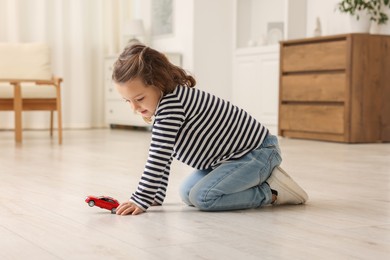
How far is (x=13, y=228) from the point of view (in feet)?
5.89

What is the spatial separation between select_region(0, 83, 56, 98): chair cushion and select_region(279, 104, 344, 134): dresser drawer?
1995mm

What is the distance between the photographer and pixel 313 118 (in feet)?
18.1

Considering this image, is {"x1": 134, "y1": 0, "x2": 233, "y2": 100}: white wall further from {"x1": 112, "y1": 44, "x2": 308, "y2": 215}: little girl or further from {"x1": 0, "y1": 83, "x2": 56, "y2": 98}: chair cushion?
{"x1": 112, "y1": 44, "x2": 308, "y2": 215}: little girl

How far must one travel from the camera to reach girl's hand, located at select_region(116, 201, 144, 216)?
78.1 inches

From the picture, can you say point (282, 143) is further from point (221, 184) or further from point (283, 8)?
point (221, 184)

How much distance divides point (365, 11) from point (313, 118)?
950mm

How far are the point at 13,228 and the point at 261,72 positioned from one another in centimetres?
481

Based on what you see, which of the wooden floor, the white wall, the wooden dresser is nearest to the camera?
the wooden floor

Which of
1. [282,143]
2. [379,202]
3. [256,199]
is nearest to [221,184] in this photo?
[256,199]

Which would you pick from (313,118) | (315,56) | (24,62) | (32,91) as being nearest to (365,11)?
(315,56)

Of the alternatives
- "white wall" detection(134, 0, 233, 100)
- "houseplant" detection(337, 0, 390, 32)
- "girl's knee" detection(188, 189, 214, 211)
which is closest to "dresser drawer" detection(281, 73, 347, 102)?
"houseplant" detection(337, 0, 390, 32)

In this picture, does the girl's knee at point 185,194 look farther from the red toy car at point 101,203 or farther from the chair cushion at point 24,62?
the chair cushion at point 24,62

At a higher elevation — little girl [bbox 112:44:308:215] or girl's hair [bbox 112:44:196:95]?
girl's hair [bbox 112:44:196:95]

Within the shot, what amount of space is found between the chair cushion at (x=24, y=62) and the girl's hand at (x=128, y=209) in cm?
452
